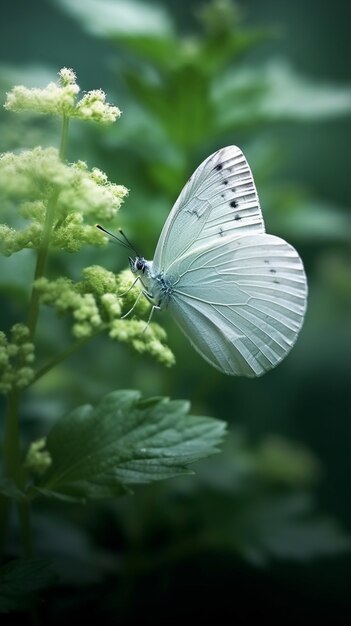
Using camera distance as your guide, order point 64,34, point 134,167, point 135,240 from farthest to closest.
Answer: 1. point 64,34
2. point 134,167
3. point 135,240

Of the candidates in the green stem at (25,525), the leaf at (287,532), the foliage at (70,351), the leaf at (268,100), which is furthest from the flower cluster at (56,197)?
the leaf at (268,100)

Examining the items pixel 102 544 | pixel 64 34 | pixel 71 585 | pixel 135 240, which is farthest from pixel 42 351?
pixel 64 34

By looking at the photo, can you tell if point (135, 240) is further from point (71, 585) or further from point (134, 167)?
point (71, 585)

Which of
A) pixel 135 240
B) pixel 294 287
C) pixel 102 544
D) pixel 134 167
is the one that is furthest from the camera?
pixel 134 167

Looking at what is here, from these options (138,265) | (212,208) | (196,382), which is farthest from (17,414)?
(196,382)

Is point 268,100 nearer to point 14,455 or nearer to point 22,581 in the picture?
point 14,455

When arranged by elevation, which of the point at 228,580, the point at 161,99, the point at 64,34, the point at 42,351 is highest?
the point at 64,34
